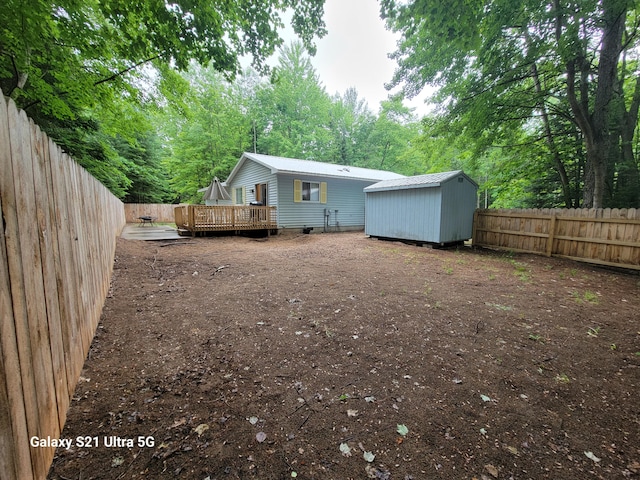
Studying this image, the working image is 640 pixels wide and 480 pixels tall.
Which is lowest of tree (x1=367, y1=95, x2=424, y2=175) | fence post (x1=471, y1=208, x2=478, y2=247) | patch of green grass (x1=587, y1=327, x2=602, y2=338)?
patch of green grass (x1=587, y1=327, x2=602, y2=338)

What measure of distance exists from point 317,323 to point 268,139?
890 inches

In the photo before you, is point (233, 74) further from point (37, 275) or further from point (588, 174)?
point (588, 174)

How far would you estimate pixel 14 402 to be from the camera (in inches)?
40.4

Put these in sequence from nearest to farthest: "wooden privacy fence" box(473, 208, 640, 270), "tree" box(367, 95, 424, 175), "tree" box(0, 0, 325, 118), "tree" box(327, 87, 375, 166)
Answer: "tree" box(0, 0, 325, 118) → "wooden privacy fence" box(473, 208, 640, 270) → "tree" box(367, 95, 424, 175) → "tree" box(327, 87, 375, 166)

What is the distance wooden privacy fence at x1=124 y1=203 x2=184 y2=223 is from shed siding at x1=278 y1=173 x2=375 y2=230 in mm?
14235

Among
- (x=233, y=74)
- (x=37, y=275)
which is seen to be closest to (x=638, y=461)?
(x=37, y=275)

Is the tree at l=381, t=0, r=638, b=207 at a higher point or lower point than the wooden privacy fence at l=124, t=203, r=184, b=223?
higher

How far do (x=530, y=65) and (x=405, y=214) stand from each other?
5.04m

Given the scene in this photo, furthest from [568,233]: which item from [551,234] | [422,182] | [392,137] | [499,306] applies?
[392,137]

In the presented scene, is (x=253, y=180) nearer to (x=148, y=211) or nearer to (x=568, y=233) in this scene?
(x=568, y=233)

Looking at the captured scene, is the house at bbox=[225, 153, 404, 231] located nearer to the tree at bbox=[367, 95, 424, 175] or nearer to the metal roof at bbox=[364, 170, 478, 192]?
the metal roof at bbox=[364, 170, 478, 192]

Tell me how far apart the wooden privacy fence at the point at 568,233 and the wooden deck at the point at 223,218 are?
820 centimetres

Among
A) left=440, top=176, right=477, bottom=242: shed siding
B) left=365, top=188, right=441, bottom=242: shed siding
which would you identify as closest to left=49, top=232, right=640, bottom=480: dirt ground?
left=440, top=176, right=477, bottom=242: shed siding

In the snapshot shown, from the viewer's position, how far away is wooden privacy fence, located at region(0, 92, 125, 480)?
103 cm
